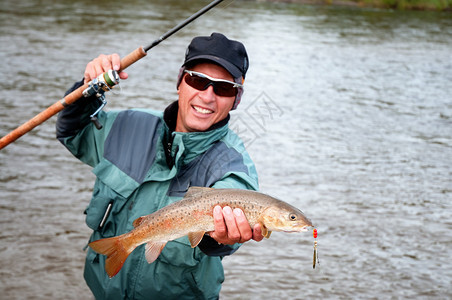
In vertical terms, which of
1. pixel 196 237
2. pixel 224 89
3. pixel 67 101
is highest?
pixel 224 89

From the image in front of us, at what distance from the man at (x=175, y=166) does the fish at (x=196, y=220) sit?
288 mm

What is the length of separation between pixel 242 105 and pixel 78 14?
1461cm

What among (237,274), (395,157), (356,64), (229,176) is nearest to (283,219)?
(229,176)

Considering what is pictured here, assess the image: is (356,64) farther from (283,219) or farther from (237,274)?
(283,219)

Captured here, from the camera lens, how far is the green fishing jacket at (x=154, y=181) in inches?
127

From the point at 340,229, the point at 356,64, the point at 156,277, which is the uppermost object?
the point at 156,277

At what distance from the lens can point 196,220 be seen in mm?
2846

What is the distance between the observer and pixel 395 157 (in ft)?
34.6

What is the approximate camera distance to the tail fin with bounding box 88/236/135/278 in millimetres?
2951

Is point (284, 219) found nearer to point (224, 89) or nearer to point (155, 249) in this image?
point (155, 249)

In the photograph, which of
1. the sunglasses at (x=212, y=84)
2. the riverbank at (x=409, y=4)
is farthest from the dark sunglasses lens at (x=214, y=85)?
the riverbank at (x=409, y=4)

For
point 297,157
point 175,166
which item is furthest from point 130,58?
point 297,157

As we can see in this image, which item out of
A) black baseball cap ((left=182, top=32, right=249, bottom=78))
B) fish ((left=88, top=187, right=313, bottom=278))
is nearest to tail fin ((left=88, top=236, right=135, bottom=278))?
fish ((left=88, top=187, right=313, bottom=278))

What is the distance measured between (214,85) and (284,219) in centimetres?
97
